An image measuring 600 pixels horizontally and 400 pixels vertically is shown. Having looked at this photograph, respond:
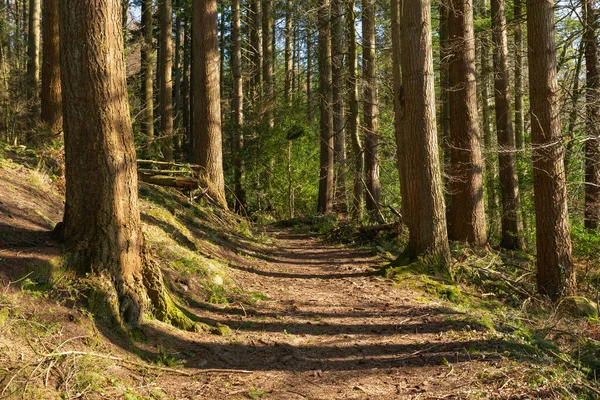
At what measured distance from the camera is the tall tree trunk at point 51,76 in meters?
9.65

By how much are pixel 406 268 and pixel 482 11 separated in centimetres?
1206

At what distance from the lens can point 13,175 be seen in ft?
24.8

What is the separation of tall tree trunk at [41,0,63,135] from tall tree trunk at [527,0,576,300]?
8488 millimetres

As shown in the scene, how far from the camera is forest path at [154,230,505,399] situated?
14.5 feet

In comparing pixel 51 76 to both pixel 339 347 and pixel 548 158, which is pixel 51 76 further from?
pixel 548 158

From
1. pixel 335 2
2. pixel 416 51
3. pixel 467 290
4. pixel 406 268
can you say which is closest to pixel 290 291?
pixel 406 268

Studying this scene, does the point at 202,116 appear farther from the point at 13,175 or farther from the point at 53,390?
the point at 53,390

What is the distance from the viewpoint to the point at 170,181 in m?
11.7

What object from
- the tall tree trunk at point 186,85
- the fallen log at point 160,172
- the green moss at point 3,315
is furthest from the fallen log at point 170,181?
the tall tree trunk at point 186,85

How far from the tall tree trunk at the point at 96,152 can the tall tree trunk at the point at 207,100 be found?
7.56 metres

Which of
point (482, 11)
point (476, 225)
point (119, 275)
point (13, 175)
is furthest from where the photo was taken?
point (482, 11)

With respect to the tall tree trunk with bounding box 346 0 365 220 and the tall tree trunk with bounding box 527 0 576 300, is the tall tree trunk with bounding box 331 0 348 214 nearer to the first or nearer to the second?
the tall tree trunk with bounding box 346 0 365 220

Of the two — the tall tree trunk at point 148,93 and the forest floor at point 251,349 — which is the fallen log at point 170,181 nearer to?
Answer: the tall tree trunk at point 148,93

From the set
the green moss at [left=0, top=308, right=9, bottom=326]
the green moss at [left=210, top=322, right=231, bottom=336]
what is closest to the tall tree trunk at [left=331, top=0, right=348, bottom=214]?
the green moss at [left=210, top=322, right=231, bottom=336]
